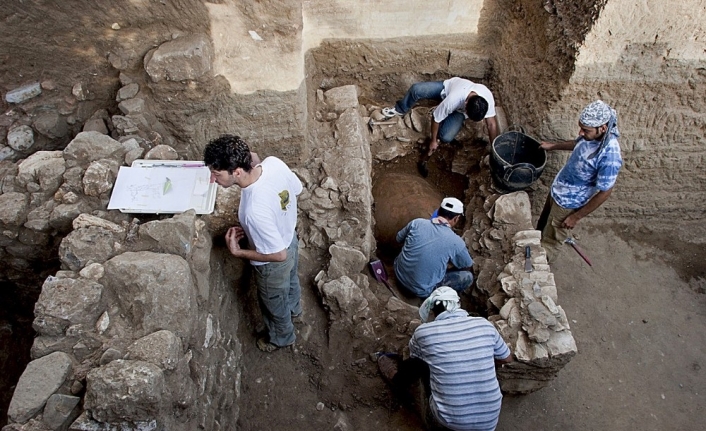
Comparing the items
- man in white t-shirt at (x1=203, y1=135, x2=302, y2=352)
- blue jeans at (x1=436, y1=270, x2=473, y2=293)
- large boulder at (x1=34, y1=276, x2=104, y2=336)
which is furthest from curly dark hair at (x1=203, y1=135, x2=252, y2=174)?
blue jeans at (x1=436, y1=270, x2=473, y2=293)

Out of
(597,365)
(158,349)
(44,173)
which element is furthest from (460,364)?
(44,173)

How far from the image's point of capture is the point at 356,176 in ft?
13.3

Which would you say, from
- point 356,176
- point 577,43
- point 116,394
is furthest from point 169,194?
point 577,43

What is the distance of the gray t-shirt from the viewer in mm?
3602

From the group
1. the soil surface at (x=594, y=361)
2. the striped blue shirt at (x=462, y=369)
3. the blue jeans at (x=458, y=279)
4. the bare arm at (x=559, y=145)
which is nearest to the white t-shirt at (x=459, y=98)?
the bare arm at (x=559, y=145)

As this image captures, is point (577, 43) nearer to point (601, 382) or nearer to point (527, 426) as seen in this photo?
point (601, 382)

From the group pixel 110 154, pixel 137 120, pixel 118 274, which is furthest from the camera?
pixel 137 120

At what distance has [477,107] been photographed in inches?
167

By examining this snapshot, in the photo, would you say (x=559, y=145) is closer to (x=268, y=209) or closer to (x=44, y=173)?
(x=268, y=209)

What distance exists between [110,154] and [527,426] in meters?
3.61

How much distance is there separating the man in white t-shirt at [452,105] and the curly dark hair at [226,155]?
260cm

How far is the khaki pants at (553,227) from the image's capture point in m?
3.99

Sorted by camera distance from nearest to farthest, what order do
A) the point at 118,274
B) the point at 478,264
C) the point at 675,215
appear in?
the point at 118,274, the point at 478,264, the point at 675,215

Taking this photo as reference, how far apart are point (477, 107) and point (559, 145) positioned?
793 mm
